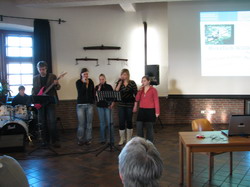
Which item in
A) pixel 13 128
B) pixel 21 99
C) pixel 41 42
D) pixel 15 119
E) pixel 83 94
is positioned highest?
pixel 41 42

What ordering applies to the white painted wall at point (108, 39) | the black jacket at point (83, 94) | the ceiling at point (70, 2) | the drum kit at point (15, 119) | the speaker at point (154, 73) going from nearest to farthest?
the drum kit at point (15, 119), the black jacket at point (83, 94), the ceiling at point (70, 2), the speaker at point (154, 73), the white painted wall at point (108, 39)

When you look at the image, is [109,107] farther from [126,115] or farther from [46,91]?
[46,91]

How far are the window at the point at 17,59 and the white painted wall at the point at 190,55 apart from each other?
3.89 metres

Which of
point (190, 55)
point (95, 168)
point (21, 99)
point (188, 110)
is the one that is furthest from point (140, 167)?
point (188, 110)

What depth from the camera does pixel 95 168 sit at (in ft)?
12.1

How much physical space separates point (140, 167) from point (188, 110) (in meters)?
6.09

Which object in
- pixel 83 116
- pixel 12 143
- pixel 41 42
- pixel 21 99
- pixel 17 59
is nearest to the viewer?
pixel 12 143

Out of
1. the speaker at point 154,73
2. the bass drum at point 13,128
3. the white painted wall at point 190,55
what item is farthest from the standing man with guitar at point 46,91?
the white painted wall at point 190,55

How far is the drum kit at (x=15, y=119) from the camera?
4.65m

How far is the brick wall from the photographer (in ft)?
22.4

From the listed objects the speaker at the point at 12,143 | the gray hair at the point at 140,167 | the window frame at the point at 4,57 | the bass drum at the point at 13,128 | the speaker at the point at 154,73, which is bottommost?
the speaker at the point at 12,143

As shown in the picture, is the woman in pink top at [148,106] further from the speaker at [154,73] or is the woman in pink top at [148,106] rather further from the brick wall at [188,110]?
the brick wall at [188,110]

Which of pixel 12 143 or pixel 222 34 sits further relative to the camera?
pixel 222 34

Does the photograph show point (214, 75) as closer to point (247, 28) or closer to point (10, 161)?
point (247, 28)
